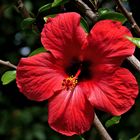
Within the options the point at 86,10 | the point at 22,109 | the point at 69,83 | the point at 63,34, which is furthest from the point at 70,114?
the point at 22,109

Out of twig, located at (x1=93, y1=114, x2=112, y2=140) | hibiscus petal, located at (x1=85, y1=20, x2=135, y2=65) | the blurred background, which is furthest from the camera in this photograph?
the blurred background

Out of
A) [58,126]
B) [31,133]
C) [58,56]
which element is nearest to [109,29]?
[58,56]

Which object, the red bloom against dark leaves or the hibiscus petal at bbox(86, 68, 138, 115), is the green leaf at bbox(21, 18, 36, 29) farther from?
the hibiscus petal at bbox(86, 68, 138, 115)

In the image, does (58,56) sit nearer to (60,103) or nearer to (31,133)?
(60,103)

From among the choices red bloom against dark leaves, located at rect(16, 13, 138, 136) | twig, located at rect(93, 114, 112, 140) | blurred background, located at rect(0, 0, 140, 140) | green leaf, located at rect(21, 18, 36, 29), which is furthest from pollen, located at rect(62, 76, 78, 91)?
→ blurred background, located at rect(0, 0, 140, 140)

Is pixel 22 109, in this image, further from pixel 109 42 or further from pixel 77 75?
pixel 109 42

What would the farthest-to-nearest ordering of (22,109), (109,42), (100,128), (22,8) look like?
(22,109) < (22,8) < (100,128) < (109,42)
